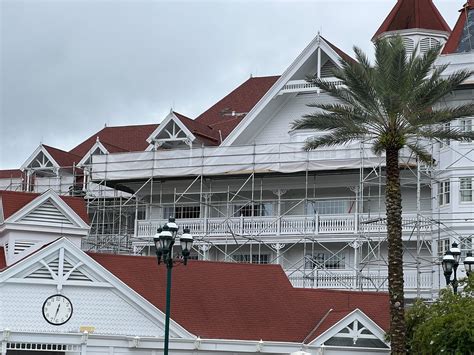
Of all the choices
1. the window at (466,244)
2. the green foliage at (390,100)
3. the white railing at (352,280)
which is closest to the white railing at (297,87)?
the white railing at (352,280)

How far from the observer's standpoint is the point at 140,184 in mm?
54688

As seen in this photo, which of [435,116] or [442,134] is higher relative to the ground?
[435,116]

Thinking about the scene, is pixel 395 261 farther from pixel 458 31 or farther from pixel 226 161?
pixel 458 31

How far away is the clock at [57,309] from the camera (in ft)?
102

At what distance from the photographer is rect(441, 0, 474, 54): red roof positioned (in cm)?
4909

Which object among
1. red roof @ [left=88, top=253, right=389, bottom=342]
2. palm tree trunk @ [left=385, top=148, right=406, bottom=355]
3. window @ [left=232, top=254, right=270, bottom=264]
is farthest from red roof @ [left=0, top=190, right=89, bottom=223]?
window @ [left=232, top=254, right=270, bottom=264]

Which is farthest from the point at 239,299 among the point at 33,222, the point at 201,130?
the point at 201,130

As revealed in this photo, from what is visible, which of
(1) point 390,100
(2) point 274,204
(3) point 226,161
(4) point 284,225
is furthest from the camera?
(2) point 274,204

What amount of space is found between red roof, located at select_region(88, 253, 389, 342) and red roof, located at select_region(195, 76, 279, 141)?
2300 centimetres

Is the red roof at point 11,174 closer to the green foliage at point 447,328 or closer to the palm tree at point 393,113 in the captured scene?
the palm tree at point 393,113

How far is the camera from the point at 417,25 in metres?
52.6

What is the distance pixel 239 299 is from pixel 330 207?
55.1 ft

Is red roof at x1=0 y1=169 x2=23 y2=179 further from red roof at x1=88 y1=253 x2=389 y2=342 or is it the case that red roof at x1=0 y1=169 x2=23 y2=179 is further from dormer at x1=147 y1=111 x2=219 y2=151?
red roof at x1=88 y1=253 x2=389 y2=342

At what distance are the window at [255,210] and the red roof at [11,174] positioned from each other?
1809cm
